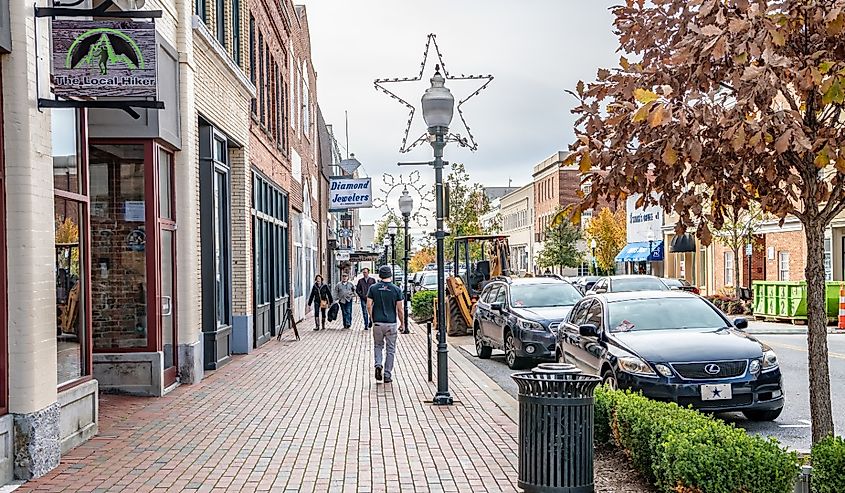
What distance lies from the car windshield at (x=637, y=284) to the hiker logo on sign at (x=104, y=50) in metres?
20.2

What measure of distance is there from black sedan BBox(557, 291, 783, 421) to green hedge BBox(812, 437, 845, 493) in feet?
13.2

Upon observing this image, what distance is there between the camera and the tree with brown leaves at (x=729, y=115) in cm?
592

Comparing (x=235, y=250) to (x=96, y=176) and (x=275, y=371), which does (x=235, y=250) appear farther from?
(x=96, y=176)

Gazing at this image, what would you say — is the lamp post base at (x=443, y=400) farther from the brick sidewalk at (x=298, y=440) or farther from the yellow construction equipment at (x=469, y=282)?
the yellow construction equipment at (x=469, y=282)

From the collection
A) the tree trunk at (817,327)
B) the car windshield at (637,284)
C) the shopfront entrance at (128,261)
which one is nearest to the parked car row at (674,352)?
the tree trunk at (817,327)

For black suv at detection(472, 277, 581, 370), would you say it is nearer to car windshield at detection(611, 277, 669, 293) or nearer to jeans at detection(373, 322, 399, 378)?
jeans at detection(373, 322, 399, 378)

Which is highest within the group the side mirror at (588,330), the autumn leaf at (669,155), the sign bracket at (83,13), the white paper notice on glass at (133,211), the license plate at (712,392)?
the sign bracket at (83,13)

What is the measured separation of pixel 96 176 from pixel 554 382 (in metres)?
8.35

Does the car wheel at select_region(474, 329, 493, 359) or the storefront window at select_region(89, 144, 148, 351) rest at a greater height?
the storefront window at select_region(89, 144, 148, 351)

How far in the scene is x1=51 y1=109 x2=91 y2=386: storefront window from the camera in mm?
9047

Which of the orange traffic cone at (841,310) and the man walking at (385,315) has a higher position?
the man walking at (385,315)

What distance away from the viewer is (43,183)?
8.16 m

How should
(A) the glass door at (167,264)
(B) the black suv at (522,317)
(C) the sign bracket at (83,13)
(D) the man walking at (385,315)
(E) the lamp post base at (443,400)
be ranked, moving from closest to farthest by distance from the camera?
(C) the sign bracket at (83,13) → (E) the lamp post base at (443,400) → (A) the glass door at (167,264) → (D) the man walking at (385,315) → (B) the black suv at (522,317)

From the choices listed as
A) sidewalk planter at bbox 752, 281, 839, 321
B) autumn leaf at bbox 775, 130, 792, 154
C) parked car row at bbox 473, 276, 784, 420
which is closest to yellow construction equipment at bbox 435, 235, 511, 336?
sidewalk planter at bbox 752, 281, 839, 321
